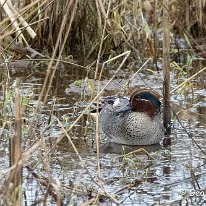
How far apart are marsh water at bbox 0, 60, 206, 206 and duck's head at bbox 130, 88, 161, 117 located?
24cm

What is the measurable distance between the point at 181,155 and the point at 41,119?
1302mm

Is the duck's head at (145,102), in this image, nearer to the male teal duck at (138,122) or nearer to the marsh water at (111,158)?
the male teal duck at (138,122)

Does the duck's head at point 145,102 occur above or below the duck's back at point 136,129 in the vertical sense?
above

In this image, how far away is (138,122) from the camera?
648 centimetres

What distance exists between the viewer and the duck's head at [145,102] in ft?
21.3

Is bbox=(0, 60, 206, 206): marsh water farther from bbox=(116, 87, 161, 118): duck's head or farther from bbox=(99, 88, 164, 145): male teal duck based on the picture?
bbox=(116, 87, 161, 118): duck's head

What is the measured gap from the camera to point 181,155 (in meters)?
6.04

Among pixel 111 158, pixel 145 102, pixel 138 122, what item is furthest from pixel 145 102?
pixel 111 158

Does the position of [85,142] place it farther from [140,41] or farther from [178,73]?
[140,41]

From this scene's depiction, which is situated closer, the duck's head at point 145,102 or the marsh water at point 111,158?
the marsh water at point 111,158

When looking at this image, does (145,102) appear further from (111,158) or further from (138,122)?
(111,158)

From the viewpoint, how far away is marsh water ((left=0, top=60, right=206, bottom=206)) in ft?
16.2

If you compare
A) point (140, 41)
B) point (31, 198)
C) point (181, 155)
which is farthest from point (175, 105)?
point (31, 198)

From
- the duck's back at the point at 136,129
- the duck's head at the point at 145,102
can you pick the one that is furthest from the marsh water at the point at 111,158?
the duck's head at the point at 145,102
